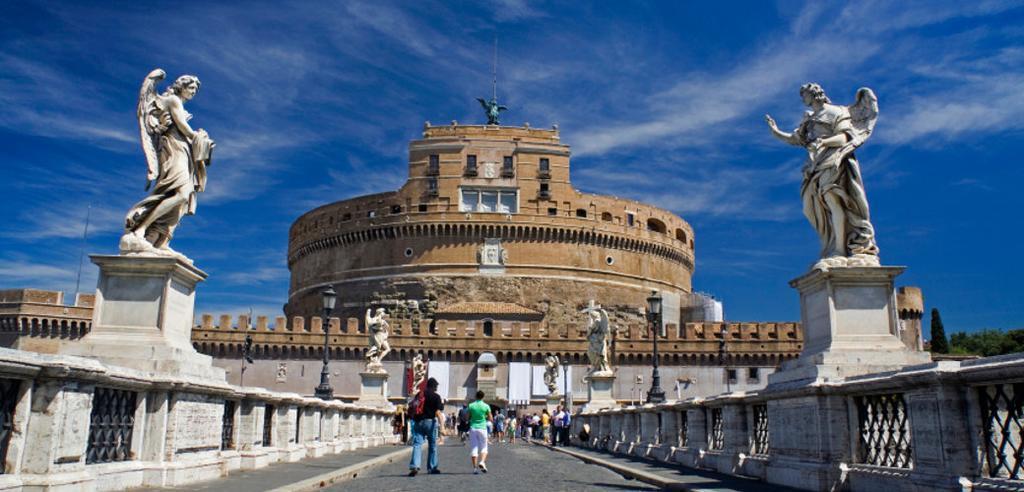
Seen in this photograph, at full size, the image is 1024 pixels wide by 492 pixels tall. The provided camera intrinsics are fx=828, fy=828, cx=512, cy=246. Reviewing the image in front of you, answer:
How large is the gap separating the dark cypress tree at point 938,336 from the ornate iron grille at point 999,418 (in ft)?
221

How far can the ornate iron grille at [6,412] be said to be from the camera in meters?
4.73

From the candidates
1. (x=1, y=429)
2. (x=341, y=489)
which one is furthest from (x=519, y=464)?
(x=1, y=429)

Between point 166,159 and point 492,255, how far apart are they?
53760 millimetres

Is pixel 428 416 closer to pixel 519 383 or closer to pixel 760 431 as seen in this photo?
pixel 760 431

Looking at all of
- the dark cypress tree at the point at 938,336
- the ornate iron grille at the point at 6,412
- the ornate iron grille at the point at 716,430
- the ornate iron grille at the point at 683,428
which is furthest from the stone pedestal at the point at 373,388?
the dark cypress tree at the point at 938,336

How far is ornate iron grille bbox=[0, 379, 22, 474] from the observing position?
A: 15.5ft

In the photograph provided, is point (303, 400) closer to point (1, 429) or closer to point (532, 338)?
point (1, 429)

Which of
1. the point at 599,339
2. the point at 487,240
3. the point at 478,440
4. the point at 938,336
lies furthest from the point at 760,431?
the point at 938,336

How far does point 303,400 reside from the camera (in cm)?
1172

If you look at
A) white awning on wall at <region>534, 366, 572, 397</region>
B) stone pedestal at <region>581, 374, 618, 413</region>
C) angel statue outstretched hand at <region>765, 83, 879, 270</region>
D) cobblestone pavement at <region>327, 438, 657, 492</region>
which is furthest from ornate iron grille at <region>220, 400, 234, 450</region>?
white awning on wall at <region>534, 366, 572, 397</region>

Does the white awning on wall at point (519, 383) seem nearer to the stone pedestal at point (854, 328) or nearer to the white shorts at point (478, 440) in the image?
the white shorts at point (478, 440)

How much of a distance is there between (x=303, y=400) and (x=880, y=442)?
810cm

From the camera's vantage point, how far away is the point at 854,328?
6.90 metres

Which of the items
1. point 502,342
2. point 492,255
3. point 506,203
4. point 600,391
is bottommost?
point 600,391
